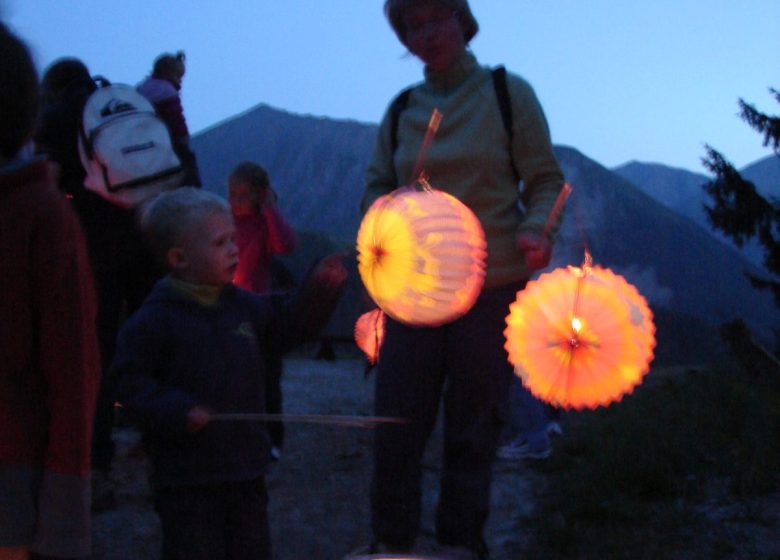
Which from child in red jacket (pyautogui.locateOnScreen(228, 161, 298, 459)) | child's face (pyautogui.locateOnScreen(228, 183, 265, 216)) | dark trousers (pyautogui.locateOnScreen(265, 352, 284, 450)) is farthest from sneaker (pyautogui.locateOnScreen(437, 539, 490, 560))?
child's face (pyautogui.locateOnScreen(228, 183, 265, 216))

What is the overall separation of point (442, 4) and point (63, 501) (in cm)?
214

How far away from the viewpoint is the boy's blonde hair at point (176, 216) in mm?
2912

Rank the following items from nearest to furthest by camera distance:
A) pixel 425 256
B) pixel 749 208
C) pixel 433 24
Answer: pixel 425 256, pixel 433 24, pixel 749 208

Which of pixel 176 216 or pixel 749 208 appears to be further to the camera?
pixel 749 208

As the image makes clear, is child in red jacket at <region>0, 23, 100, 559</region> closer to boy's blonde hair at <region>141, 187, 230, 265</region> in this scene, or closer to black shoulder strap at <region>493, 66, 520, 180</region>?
boy's blonde hair at <region>141, 187, 230, 265</region>

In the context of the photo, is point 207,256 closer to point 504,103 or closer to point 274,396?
point 504,103

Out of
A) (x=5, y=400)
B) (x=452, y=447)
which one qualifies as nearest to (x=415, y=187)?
(x=452, y=447)

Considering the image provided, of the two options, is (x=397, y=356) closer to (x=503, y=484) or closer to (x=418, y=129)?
(x=418, y=129)

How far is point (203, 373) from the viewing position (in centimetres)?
280

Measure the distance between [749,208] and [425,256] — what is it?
11799 millimetres

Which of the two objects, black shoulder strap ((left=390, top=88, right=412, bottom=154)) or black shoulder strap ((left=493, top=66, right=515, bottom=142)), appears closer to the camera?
black shoulder strap ((left=493, top=66, right=515, bottom=142))

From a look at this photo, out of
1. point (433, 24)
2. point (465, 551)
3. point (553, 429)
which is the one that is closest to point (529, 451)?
→ point (553, 429)

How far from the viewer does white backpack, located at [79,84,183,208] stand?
3955 mm

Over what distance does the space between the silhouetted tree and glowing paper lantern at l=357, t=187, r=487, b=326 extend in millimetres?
11572
